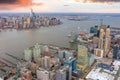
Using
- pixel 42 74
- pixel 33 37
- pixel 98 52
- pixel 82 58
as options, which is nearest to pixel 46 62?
pixel 42 74

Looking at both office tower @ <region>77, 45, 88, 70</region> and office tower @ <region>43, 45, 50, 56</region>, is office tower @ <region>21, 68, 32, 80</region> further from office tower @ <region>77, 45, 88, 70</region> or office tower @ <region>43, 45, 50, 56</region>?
office tower @ <region>77, 45, 88, 70</region>

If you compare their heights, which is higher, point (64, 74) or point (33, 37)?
point (33, 37)

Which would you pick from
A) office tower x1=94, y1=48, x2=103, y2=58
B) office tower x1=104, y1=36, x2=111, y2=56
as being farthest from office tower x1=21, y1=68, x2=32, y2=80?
office tower x1=104, y1=36, x2=111, y2=56

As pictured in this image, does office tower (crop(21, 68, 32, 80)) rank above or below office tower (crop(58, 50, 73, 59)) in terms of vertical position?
below

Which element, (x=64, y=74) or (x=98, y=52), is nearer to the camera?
(x=64, y=74)

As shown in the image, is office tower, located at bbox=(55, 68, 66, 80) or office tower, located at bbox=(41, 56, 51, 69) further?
office tower, located at bbox=(41, 56, 51, 69)

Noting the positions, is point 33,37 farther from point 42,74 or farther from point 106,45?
point 106,45

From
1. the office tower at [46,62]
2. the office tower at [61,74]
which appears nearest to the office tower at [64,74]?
the office tower at [61,74]

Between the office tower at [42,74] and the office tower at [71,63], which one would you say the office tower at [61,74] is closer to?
the office tower at [42,74]

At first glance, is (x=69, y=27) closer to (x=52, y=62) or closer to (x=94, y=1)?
(x=52, y=62)
